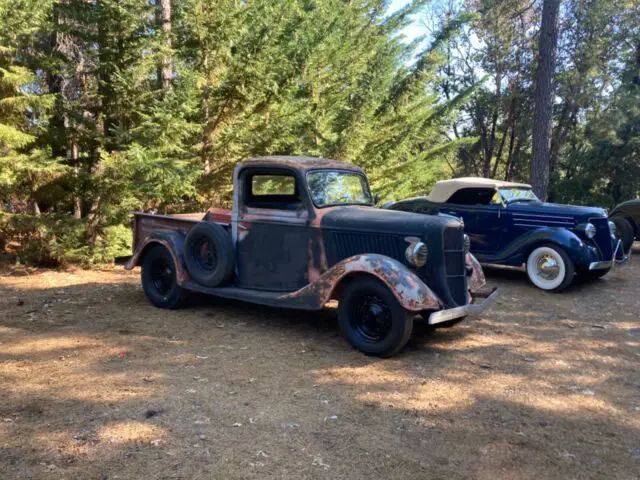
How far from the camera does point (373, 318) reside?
4.81m

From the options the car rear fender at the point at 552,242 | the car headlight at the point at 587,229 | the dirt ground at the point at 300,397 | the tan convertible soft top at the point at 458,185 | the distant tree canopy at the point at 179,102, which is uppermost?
the distant tree canopy at the point at 179,102

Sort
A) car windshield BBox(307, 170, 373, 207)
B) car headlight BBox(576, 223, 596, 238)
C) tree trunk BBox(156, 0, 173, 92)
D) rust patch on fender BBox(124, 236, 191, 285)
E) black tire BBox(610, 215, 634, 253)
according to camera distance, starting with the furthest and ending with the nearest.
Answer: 1. black tire BBox(610, 215, 634, 253)
2. tree trunk BBox(156, 0, 173, 92)
3. car headlight BBox(576, 223, 596, 238)
4. rust patch on fender BBox(124, 236, 191, 285)
5. car windshield BBox(307, 170, 373, 207)

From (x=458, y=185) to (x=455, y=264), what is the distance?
4516 mm

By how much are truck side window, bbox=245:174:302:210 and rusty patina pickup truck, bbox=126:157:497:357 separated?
13 millimetres

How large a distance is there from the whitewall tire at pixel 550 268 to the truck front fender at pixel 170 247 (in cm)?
550

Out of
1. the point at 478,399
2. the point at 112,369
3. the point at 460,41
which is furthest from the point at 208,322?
the point at 460,41

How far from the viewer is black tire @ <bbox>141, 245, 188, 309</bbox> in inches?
246

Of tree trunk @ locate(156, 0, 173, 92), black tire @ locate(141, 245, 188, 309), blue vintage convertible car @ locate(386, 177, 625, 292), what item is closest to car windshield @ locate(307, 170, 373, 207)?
black tire @ locate(141, 245, 188, 309)

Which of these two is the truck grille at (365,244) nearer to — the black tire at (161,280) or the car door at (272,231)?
the car door at (272,231)

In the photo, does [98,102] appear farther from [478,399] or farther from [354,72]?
[478,399]

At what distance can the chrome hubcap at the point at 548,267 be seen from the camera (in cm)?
791

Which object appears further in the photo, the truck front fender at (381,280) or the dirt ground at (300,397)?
the truck front fender at (381,280)

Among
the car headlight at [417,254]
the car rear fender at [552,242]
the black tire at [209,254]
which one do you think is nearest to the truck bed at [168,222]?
the black tire at [209,254]

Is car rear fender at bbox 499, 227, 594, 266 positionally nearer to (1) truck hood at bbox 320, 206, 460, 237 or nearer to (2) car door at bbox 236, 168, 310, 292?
(1) truck hood at bbox 320, 206, 460, 237
